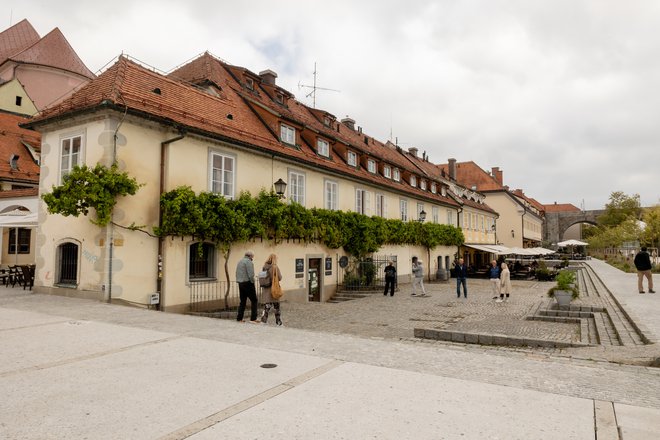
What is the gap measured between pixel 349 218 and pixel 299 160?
181 inches

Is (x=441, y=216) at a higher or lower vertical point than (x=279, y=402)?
higher

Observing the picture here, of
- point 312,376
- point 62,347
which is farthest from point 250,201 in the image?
point 312,376

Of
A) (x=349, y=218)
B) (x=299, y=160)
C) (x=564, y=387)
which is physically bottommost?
(x=564, y=387)

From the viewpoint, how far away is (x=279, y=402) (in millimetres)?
4410

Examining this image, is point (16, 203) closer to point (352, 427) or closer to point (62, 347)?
point (62, 347)

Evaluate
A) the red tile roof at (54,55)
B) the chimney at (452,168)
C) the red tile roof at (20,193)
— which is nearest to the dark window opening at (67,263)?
the red tile roof at (20,193)

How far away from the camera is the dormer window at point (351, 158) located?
2341cm

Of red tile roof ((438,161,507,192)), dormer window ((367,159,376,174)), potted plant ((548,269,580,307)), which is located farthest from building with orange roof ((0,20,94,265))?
red tile roof ((438,161,507,192))

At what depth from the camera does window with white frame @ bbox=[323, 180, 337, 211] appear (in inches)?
796

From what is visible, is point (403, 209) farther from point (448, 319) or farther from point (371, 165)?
point (448, 319)

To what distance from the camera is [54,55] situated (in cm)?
3859

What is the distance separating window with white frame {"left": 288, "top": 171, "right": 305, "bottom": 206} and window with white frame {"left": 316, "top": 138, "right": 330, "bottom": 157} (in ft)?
9.23

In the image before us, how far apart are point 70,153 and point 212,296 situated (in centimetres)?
597

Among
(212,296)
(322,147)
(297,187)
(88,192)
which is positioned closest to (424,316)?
(212,296)
